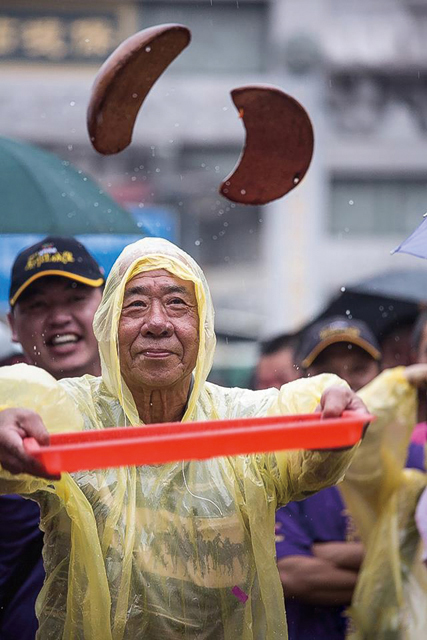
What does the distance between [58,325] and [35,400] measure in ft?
3.78

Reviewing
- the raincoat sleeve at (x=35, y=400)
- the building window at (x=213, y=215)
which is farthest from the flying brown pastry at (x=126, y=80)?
the building window at (x=213, y=215)

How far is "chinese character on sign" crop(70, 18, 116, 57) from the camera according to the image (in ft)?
51.9

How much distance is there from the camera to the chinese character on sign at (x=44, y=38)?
1581 cm

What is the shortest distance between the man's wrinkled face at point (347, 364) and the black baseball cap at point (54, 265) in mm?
950

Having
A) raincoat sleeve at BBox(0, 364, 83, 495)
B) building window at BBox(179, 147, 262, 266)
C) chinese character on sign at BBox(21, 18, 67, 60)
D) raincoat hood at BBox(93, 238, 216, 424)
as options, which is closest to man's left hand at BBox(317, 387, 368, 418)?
raincoat hood at BBox(93, 238, 216, 424)

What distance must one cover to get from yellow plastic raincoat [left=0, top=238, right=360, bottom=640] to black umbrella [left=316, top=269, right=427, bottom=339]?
276 cm

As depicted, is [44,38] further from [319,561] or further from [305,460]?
[305,460]

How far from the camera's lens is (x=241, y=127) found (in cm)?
1538

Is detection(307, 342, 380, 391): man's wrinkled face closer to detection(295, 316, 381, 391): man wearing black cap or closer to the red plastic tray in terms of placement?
detection(295, 316, 381, 391): man wearing black cap

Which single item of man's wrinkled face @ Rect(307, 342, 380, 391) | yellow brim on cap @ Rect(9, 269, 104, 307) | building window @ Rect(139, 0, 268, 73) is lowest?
man's wrinkled face @ Rect(307, 342, 380, 391)

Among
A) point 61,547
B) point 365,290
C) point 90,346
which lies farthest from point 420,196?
point 61,547

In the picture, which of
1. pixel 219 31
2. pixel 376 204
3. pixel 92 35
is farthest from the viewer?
pixel 376 204

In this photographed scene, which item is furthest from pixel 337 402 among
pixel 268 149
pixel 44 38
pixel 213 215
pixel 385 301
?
pixel 44 38

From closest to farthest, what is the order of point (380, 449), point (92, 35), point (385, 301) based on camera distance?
1. point (380, 449)
2. point (385, 301)
3. point (92, 35)
